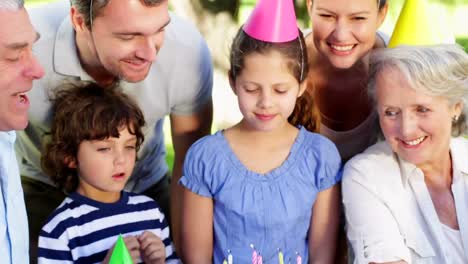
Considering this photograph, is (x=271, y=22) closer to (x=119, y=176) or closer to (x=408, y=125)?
(x=408, y=125)

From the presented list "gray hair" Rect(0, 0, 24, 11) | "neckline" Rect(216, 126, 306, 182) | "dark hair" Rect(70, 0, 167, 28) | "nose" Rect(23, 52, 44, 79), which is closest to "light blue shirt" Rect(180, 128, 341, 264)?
"neckline" Rect(216, 126, 306, 182)

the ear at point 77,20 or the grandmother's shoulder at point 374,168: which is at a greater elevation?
the ear at point 77,20

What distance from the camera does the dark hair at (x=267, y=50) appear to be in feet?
9.17

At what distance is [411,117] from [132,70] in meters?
0.97

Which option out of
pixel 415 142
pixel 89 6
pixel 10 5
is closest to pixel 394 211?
pixel 415 142

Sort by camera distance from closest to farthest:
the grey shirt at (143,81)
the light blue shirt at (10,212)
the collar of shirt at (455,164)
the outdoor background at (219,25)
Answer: the light blue shirt at (10,212) → the collar of shirt at (455,164) → the grey shirt at (143,81) → the outdoor background at (219,25)

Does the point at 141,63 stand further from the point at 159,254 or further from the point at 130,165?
the point at 159,254

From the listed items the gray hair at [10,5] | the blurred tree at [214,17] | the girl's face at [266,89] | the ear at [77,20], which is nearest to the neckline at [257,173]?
the girl's face at [266,89]

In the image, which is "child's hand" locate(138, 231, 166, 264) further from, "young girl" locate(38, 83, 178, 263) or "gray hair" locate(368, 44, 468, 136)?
"gray hair" locate(368, 44, 468, 136)

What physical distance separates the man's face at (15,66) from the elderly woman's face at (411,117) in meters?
1.12

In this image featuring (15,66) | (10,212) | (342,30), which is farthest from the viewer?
(342,30)

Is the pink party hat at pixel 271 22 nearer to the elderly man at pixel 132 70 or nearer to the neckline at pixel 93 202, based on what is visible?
the elderly man at pixel 132 70

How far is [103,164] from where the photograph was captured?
9.32 ft

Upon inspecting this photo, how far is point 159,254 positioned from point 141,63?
0.66 metres
